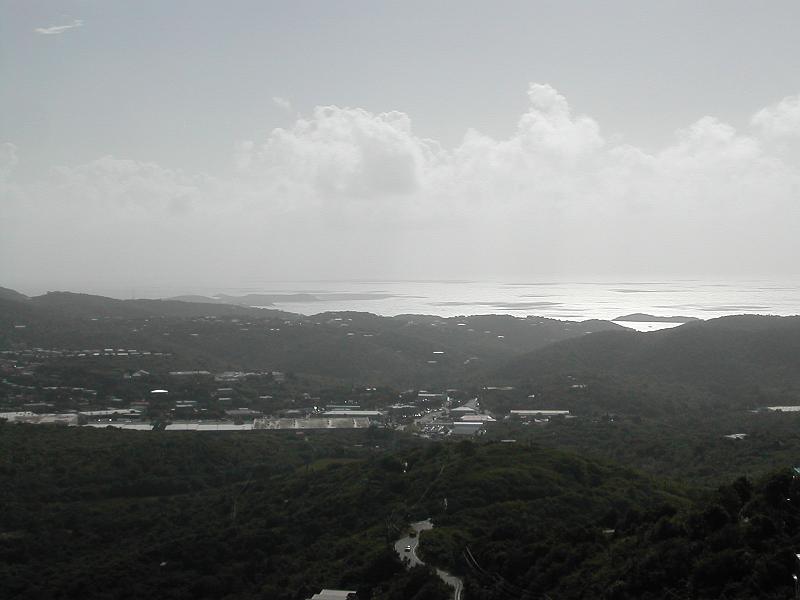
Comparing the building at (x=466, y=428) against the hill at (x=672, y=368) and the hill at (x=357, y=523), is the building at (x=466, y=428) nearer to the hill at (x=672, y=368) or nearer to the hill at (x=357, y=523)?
the hill at (x=357, y=523)

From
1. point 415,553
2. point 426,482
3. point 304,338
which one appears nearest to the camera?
point 415,553

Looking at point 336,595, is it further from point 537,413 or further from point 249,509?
point 537,413

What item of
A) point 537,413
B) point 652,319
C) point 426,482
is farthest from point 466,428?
point 652,319

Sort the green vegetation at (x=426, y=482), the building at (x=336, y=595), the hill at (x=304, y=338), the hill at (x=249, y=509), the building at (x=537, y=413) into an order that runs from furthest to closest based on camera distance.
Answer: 1. the hill at (x=304, y=338)
2. the building at (x=537, y=413)
3. the hill at (x=249, y=509)
4. the building at (x=336, y=595)
5. the green vegetation at (x=426, y=482)

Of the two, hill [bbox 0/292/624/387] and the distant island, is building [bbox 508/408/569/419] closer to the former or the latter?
hill [bbox 0/292/624/387]

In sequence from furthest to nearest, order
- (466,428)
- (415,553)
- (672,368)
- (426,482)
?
(672,368) → (466,428) → (426,482) → (415,553)

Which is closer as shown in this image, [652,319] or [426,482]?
[426,482]

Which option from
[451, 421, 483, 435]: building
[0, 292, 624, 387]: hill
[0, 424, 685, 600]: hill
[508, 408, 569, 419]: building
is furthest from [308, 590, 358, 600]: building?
[0, 292, 624, 387]: hill

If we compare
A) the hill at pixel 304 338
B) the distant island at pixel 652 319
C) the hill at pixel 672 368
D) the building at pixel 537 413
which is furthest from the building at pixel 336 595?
the distant island at pixel 652 319
